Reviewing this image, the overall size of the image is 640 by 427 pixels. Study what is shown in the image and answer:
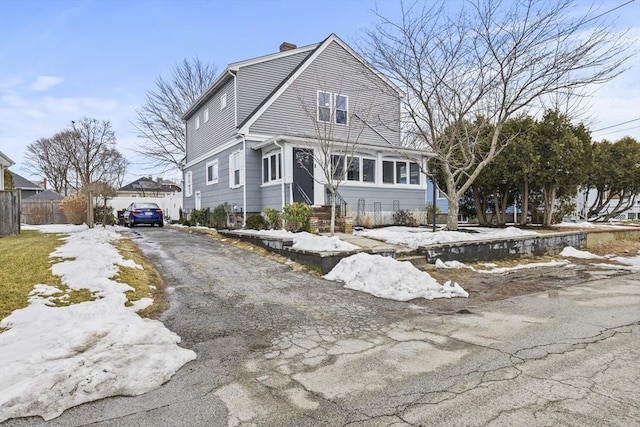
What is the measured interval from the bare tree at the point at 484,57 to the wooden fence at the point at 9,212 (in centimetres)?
1244

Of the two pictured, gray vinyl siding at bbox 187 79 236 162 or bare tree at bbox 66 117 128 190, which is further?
bare tree at bbox 66 117 128 190

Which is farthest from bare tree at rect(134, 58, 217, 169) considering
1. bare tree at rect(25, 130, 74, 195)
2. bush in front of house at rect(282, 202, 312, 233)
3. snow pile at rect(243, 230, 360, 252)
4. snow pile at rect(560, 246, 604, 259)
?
snow pile at rect(560, 246, 604, 259)

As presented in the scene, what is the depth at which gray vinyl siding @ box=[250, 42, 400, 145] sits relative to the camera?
54.1 ft

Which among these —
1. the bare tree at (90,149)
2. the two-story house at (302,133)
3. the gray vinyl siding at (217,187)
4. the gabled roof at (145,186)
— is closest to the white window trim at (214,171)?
the two-story house at (302,133)

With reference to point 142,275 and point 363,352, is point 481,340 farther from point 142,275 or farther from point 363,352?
point 142,275

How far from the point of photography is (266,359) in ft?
12.5

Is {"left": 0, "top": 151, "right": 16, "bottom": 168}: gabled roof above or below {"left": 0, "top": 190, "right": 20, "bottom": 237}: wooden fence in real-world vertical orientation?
above

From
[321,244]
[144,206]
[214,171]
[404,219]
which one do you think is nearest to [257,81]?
[214,171]

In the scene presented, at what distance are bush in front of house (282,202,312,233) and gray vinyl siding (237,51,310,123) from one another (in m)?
6.52

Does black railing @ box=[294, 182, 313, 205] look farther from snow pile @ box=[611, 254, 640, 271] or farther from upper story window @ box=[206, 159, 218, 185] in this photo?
snow pile @ box=[611, 254, 640, 271]

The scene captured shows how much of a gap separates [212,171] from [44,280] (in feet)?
46.9

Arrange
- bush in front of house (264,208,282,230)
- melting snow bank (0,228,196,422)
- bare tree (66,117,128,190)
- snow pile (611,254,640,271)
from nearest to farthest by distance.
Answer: melting snow bank (0,228,196,422) < snow pile (611,254,640,271) < bush in front of house (264,208,282,230) < bare tree (66,117,128,190)

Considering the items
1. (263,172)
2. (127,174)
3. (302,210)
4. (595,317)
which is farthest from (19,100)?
(595,317)

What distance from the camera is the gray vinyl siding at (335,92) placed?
54.1ft
